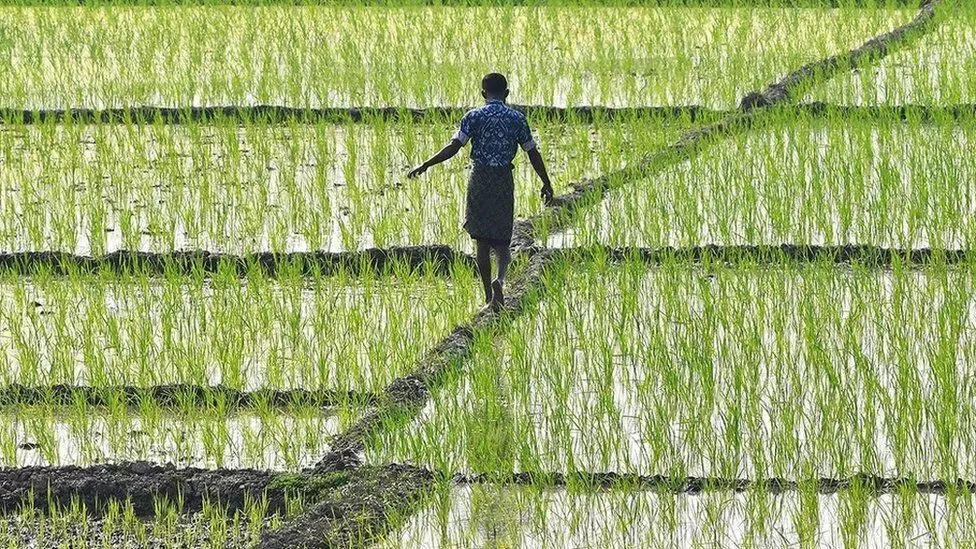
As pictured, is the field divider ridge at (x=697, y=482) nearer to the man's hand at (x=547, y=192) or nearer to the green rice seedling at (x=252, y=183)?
the man's hand at (x=547, y=192)

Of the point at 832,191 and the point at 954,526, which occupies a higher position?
the point at 832,191

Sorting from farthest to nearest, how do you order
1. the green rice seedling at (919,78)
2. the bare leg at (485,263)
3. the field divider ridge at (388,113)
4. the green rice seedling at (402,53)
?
the green rice seedling at (402,53)
the green rice seedling at (919,78)
the field divider ridge at (388,113)
the bare leg at (485,263)

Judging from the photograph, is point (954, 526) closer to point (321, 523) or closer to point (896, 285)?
point (321, 523)

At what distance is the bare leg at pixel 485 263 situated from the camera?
470 cm

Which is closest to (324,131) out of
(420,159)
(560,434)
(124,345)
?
(420,159)

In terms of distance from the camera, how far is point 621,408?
3971 mm

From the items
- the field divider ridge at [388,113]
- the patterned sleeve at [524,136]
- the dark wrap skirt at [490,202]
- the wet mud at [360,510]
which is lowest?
the wet mud at [360,510]

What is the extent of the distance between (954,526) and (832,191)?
8.96 ft

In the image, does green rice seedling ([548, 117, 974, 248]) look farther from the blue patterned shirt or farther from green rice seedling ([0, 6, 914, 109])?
green rice seedling ([0, 6, 914, 109])

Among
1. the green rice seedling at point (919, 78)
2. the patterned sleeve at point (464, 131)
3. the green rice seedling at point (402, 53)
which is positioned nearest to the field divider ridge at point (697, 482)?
the patterned sleeve at point (464, 131)

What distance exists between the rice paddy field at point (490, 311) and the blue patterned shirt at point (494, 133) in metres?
0.42

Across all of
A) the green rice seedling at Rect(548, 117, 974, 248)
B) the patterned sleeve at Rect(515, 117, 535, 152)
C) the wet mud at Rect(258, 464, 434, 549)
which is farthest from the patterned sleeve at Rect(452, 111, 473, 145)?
the wet mud at Rect(258, 464, 434, 549)

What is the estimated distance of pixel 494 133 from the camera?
182 inches

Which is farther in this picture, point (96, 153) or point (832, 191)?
point (96, 153)
